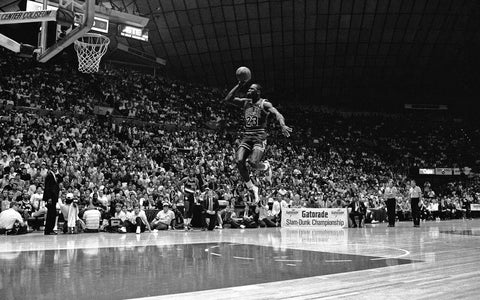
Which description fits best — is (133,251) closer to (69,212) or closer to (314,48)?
(69,212)

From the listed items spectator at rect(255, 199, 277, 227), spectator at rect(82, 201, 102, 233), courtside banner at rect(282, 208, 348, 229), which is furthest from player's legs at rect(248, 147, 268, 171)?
courtside banner at rect(282, 208, 348, 229)

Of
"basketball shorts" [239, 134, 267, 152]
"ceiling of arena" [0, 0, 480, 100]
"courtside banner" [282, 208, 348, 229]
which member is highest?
"ceiling of arena" [0, 0, 480, 100]

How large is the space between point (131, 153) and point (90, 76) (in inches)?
412

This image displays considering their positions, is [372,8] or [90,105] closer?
[90,105]

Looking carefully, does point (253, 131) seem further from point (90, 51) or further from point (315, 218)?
point (315, 218)

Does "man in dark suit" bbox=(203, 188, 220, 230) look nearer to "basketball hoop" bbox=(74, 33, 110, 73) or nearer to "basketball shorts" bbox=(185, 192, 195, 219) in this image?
"basketball shorts" bbox=(185, 192, 195, 219)

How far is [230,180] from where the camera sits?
25062 millimetres

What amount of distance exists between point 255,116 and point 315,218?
41.1 ft

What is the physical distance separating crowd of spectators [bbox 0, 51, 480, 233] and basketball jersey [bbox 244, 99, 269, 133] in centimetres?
885

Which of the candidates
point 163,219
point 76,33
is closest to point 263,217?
point 163,219

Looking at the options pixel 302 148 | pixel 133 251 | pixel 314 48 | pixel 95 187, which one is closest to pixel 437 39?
pixel 314 48

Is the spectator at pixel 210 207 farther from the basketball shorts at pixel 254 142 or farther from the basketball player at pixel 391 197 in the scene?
the basketball shorts at pixel 254 142

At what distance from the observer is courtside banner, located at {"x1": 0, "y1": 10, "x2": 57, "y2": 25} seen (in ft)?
36.7

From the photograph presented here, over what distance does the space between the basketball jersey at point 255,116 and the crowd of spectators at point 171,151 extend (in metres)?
8.85
